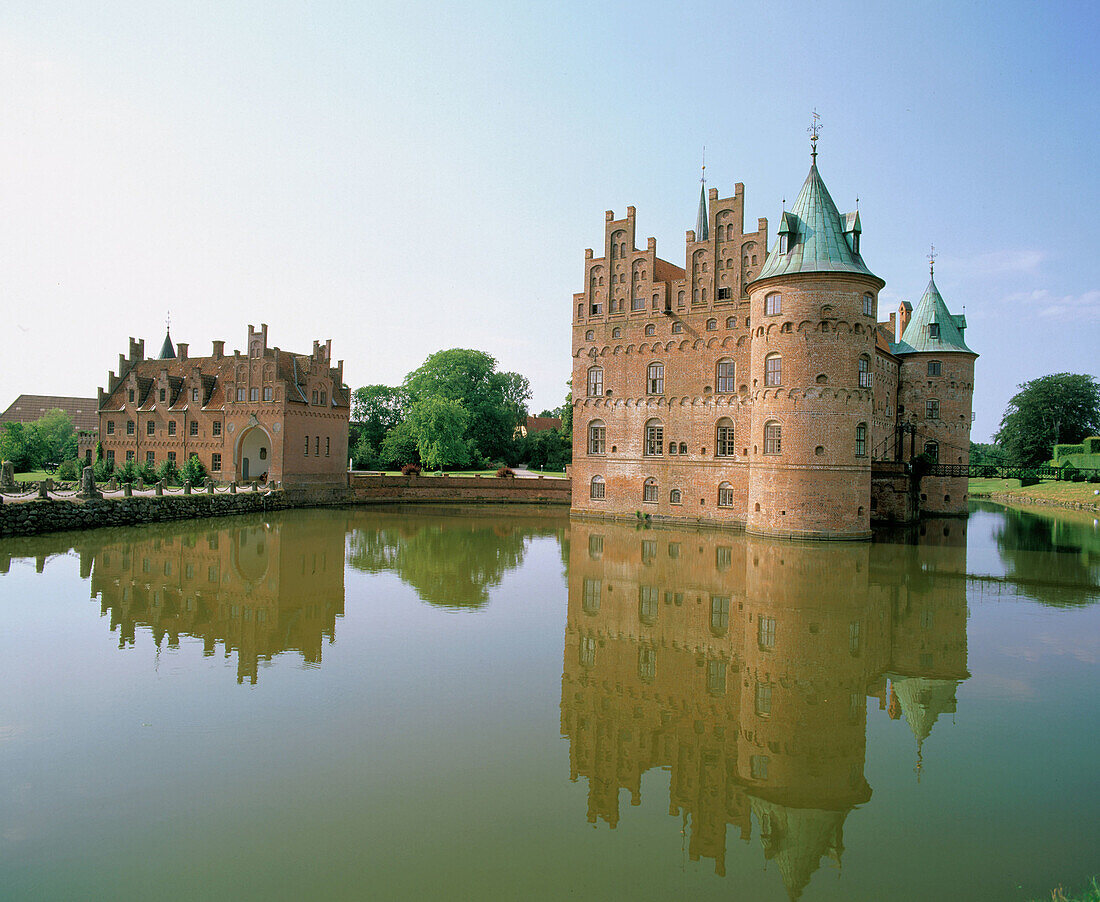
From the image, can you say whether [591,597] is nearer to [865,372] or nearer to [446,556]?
[446,556]

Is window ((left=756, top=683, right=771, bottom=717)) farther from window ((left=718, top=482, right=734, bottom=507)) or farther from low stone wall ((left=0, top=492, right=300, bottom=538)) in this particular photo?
low stone wall ((left=0, top=492, right=300, bottom=538))

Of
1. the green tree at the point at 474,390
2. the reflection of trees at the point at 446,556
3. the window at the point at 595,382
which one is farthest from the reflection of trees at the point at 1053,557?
the green tree at the point at 474,390

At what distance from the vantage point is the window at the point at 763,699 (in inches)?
359

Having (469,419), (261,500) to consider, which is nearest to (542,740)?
(261,500)

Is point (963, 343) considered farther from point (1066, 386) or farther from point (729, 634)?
point (1066, 386)

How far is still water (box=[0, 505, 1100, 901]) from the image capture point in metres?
5.77

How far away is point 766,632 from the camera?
12930 mm

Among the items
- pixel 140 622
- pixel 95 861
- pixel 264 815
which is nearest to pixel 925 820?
pixel 264 815

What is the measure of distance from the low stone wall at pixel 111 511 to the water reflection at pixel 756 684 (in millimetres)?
18255

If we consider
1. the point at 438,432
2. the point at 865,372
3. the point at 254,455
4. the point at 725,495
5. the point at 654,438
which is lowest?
the point at 725,495

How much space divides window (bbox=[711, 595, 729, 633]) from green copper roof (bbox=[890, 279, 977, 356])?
2583cm

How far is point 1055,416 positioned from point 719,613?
6129 cm

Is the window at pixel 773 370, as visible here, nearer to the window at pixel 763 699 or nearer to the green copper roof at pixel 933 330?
the green copper roof at pixel 933 330

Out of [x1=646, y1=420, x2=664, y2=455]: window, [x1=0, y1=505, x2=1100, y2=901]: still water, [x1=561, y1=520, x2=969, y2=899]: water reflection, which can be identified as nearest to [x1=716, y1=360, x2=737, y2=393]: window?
[x1=646, y1=420, x2=664, y2=455]: window
